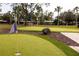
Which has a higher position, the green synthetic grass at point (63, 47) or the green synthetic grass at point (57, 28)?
the green synthetic grass at point (57, 28)

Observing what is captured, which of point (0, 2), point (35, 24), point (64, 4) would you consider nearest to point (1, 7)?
point (0, 2)

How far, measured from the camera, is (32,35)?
231 inches

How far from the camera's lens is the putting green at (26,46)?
568 cm

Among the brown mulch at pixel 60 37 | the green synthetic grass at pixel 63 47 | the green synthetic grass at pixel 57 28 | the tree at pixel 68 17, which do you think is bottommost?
the green synthetic grass at pixel 63 47

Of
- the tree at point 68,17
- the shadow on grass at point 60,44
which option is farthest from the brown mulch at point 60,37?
the tree at point 68,17

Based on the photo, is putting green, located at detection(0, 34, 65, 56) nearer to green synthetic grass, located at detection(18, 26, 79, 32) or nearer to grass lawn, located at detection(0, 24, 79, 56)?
grass lawn, located at detection(0, 24, 79, 56)

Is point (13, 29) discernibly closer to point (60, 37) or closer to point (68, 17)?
point (60, 37)

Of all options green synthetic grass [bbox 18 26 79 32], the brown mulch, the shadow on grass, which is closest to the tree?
green synthetic grass [bbox 18 26 79 32]

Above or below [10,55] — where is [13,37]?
above

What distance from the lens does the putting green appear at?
568 cm

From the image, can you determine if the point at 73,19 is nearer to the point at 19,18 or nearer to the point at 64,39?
the point at 64,39

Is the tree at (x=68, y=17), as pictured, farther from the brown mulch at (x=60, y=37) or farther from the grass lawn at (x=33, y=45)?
the brown mulch at (x=60, y=37)

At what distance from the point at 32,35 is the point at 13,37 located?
0.46 meters

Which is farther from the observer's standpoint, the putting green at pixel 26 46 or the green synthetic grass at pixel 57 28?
the green synthetic grass at pixel 57 28
